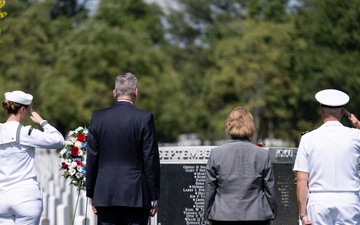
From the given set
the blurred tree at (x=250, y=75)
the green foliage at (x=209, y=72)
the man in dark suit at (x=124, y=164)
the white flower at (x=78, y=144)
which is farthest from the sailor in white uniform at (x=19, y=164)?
the blurred tree at (x=250, y=75)

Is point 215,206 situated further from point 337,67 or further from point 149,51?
point 149,51

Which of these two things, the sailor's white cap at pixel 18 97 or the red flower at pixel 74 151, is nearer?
the sailor's white cap at pixel 18 97

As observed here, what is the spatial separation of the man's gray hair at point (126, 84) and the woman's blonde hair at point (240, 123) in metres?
0.86

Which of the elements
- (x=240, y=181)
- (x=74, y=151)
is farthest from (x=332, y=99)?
(x=74, y=151)

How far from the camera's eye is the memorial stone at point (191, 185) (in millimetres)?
10344

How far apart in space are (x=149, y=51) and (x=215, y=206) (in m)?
37.8

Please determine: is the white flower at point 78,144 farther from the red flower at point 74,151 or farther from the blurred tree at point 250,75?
the blurred tree at point 250,75

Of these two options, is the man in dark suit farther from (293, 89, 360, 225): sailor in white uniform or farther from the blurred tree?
the blurred tree

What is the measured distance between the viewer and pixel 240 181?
7.22 metres

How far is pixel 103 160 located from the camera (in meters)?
7.39

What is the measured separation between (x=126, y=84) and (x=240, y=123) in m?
1.02

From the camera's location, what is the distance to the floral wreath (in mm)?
10117

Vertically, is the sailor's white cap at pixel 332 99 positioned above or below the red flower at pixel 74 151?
above

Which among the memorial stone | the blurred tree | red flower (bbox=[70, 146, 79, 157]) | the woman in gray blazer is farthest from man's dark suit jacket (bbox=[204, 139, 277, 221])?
the blurred tree
